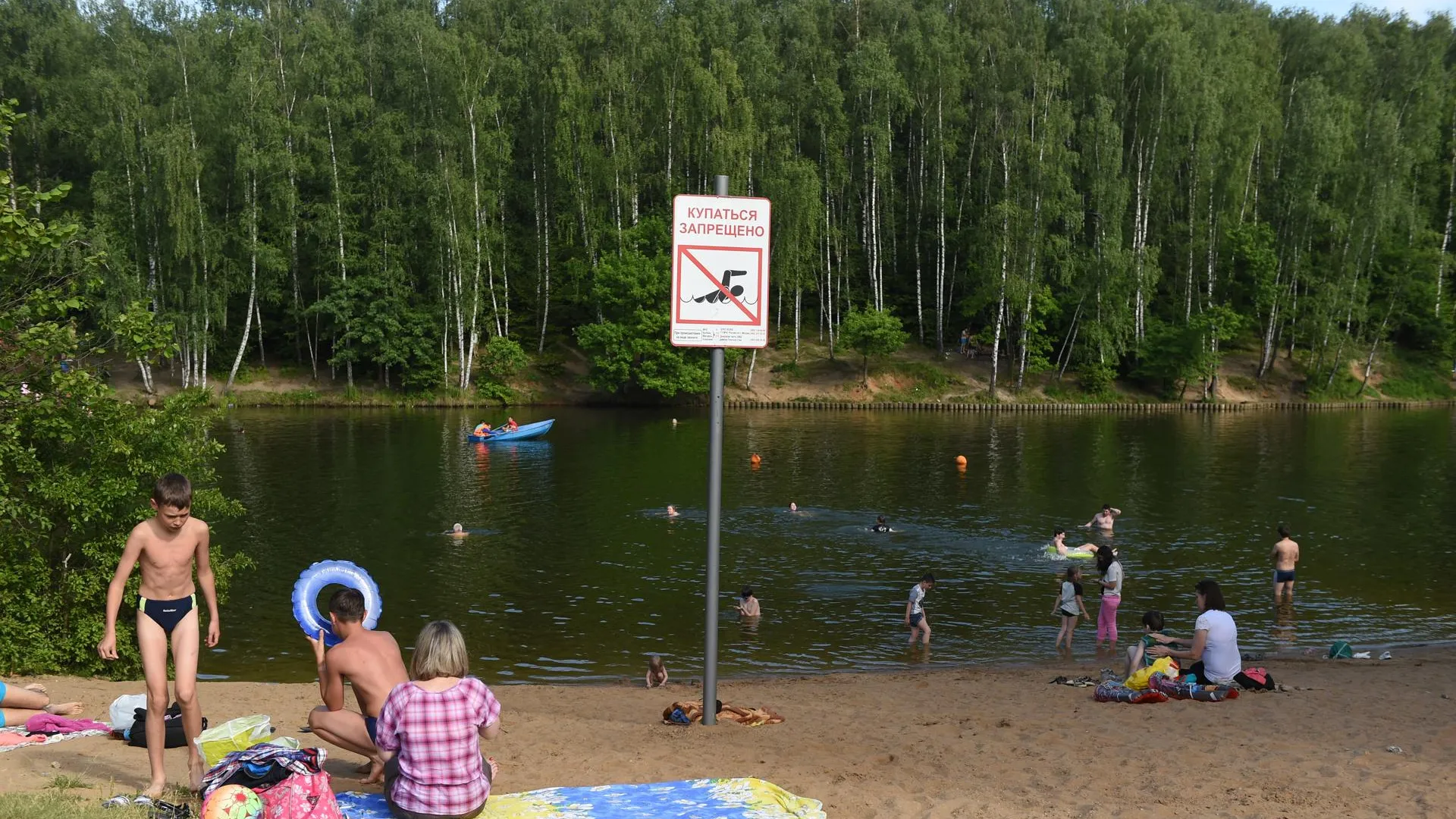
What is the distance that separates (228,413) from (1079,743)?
4957 centimetres

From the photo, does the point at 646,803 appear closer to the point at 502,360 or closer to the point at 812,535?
the point at 812,535

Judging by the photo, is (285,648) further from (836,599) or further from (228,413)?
(228,413)

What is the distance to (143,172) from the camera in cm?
5388

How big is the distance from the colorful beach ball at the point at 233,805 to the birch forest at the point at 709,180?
166 ft

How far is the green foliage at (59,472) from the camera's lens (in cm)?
1326

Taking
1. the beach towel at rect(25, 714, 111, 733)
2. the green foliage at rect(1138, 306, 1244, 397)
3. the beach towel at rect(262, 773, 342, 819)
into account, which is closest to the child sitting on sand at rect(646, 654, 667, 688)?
the beach towel at rect(25, 714, 111, 733)

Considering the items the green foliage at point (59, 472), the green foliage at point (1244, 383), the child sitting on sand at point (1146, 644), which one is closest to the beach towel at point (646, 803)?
the child sitting on sand at point (1146, 644)

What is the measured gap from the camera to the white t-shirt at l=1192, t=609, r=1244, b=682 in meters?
12.8

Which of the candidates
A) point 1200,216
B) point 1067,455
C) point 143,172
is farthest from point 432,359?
point 1200,216

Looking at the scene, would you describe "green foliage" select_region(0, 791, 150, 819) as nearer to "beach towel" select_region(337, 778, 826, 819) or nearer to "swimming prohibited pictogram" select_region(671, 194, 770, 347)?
"beach towel" select_region(337, 778, 826, 819)

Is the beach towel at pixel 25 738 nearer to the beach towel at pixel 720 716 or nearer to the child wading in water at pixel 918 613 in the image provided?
the beach towel at pixel 720 716

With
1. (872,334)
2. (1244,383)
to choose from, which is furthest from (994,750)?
(1244,383)

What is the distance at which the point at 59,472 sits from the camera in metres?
13.7

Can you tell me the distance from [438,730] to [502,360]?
2151 inches
